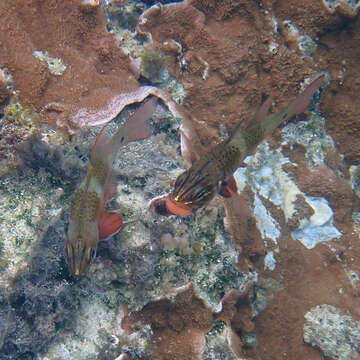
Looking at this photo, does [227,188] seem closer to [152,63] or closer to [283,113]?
[283,113]

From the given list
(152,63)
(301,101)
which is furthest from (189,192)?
(152,63)

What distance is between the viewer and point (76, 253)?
2375 mm

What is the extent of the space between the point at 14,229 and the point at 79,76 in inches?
80.9

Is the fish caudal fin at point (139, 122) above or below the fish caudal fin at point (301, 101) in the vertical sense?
above

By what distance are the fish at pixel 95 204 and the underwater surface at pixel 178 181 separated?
1cm

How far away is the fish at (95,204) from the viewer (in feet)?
7.84

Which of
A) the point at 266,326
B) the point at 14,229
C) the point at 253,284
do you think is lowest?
the point at 266,326

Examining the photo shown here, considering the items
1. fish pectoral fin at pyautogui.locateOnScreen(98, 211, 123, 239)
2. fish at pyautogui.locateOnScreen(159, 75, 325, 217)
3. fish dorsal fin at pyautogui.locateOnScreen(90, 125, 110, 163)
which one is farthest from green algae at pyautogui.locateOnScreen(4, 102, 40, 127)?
fish at pyautogui.locateOnScreen(159, 75, 325, 217)

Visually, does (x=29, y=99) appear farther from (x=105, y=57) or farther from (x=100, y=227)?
(x=100, y=227)

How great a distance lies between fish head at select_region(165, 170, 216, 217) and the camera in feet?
8.52

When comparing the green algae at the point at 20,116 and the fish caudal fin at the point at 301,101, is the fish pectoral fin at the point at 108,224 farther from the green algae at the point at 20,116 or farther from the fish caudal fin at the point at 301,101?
the fish caudal fin at the point at 301,101

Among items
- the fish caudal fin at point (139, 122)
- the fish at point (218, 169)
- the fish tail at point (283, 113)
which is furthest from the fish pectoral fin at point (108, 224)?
the fish tail at point (283, 113)

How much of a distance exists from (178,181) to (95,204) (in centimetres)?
68

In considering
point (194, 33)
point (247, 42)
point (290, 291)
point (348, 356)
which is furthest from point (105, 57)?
point (348, 356)
